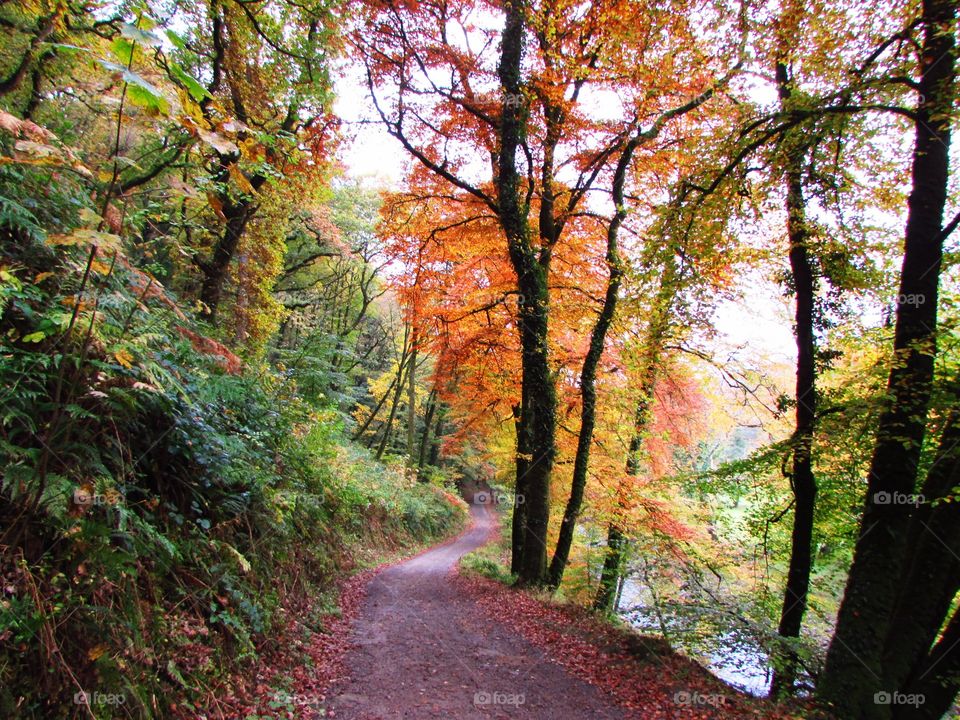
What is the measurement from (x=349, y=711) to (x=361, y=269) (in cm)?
2070

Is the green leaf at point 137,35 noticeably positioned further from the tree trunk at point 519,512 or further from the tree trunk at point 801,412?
the tree trunk at point 519,512

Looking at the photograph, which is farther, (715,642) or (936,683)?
(715,642)

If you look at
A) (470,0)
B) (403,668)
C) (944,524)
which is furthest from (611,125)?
(403,668)

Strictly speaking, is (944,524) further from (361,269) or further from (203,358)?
(361,269)

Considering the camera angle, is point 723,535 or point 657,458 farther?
point 657,458

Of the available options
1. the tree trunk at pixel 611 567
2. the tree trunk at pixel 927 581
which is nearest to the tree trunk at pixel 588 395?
the tree trunk at pixel 611 567

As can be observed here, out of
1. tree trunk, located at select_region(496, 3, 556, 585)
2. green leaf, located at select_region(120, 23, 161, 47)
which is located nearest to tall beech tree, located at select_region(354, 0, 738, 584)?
tree trunk, located at select_region(496, 3, 556, 585)

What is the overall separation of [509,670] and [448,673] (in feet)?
2.58

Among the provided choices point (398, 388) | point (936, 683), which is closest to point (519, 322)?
point (936, 683)

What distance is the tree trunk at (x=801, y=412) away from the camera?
745 centimetres

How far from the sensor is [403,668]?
19.5 feet

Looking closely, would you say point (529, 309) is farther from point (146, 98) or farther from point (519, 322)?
point (146, 98)

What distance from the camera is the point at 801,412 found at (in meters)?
7.73

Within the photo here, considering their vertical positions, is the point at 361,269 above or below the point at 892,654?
above
